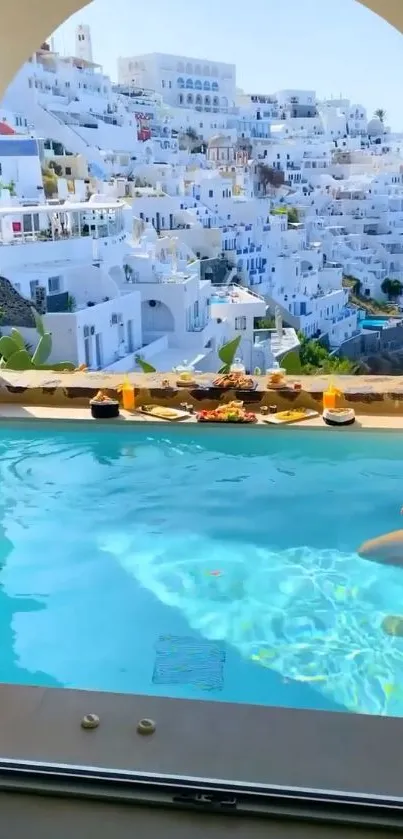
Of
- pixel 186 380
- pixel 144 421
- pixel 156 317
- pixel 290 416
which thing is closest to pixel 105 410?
pixel 144 421

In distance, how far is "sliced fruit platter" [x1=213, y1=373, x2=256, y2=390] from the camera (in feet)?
18.5

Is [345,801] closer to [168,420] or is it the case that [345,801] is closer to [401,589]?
[401,589]

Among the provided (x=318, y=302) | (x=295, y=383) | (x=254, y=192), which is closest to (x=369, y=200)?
(x=254, y=192)

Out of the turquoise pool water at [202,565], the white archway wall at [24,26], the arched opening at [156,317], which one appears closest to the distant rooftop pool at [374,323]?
the arched opening at [156,317]

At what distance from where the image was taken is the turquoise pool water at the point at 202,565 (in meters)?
2.74

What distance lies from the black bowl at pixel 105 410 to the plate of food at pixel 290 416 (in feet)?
3.26

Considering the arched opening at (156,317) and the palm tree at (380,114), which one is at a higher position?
the palm tree at (380,114)

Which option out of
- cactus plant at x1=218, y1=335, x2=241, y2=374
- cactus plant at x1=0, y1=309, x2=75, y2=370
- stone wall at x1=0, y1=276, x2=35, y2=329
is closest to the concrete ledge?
cactus plant at x1=0, y1=309, x2=75, y2=370

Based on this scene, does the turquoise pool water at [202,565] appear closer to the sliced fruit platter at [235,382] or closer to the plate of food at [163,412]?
the plate of food at [163,412]

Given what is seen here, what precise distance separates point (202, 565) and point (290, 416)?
183 cm

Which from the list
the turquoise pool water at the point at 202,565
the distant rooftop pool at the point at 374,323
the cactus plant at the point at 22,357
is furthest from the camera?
the distant rooftop pool at the point at 374,323

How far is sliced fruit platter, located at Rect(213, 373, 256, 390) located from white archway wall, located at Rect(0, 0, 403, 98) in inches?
134

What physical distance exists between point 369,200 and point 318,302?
730 inches

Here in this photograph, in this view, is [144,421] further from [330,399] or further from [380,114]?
[380,114]
